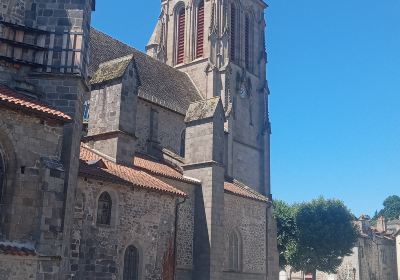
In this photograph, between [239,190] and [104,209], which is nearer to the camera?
[104,209]

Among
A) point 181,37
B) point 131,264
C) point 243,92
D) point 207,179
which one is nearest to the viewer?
point 131,264

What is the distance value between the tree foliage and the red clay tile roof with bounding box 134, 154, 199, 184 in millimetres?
17904

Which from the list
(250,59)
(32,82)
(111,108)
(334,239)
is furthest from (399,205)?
(32,82)

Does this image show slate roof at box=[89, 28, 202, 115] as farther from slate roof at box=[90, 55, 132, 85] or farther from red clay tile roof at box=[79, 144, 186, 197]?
red clay tile roof at box=[79, 144, 186, 197]

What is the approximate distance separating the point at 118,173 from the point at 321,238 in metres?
25.8

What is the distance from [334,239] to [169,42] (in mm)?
20468

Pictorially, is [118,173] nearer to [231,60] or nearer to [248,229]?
[248,229]

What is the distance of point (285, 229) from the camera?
135 feet

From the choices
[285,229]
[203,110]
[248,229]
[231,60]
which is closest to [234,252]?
[248,229]

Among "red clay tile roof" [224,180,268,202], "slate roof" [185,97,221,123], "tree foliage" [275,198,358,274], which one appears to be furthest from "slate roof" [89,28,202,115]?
"tree foliage" [275,198,358,274]

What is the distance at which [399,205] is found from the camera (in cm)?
10906

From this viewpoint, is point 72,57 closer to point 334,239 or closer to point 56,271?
point 56,271

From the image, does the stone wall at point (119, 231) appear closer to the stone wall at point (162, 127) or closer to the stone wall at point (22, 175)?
the stone wall at point (22, 175)

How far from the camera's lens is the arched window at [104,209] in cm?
1733
